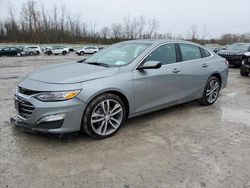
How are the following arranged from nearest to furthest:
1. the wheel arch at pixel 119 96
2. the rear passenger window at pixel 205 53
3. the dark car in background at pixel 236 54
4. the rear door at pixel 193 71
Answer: the wheel arch at pixel 119 96 < the rear door at pixel 193 71 < the rear passenger window at pixel 205 53 < the dark car in background at pixel 236 54

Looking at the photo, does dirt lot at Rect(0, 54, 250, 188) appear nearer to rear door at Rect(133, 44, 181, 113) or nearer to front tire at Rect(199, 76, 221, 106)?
rear door at Rect(133, 44, 181, 113)

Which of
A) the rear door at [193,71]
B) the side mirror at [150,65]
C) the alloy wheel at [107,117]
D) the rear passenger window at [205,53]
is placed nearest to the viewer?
the alloy wheel at [107,117]

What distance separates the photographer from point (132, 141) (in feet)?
11.8

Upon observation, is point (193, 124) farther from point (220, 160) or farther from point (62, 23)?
point (62, 23)

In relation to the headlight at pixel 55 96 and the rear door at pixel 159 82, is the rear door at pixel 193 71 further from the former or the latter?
the headlight at pixel 55 96

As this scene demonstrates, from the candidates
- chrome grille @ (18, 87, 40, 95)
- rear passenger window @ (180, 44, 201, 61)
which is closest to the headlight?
chrome grille @ (18, 87, 40, 95)

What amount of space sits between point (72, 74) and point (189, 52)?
260cm

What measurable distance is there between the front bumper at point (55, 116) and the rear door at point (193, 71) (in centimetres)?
229

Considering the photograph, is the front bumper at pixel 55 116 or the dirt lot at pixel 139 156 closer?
the dirt lot at pixel 139 156

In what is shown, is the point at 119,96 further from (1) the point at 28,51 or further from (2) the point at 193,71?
(1) the point at 28,51

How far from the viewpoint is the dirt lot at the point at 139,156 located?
2646mm

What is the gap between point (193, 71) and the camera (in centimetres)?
482

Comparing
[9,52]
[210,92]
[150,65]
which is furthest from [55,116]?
[9,52]

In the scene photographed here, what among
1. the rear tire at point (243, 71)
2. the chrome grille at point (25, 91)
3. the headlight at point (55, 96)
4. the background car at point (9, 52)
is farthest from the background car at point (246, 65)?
the background car at point (9, 52)
